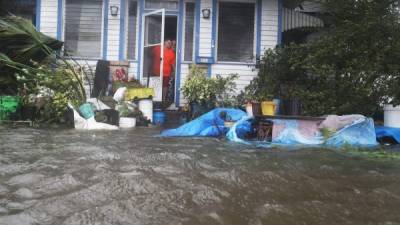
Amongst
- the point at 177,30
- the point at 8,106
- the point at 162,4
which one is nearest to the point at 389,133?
the point at 177,30

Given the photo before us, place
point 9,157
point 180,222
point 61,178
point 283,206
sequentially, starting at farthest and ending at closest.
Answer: point 9,157 < point 61,178 < point 283,206 < point 180,222

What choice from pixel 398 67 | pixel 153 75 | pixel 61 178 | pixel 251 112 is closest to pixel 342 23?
pixel 398 67

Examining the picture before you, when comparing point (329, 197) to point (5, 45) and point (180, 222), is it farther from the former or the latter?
point (5, 45)

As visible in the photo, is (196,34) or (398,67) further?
(196,34)

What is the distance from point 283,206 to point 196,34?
8.24 meters

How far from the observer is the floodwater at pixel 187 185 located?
3832mm

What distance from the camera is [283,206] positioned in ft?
13.6

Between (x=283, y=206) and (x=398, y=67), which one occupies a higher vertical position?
(x=398, y=67)

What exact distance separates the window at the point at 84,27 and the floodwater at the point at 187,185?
5.01 metres

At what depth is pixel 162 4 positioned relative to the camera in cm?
1215

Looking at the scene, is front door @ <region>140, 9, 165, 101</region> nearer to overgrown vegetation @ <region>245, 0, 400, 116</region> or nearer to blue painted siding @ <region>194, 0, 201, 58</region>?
blue painted siding @ <region>194, 0, 201, 58</region>

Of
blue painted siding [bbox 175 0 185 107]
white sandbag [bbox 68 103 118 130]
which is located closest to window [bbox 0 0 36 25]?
blue painted siding [bbox 175 0 185 107]

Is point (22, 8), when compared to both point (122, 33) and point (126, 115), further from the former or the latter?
point (126, 115)

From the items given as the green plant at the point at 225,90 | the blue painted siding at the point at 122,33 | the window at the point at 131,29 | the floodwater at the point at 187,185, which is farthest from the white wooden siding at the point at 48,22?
the floodwater at the point at 187,185
